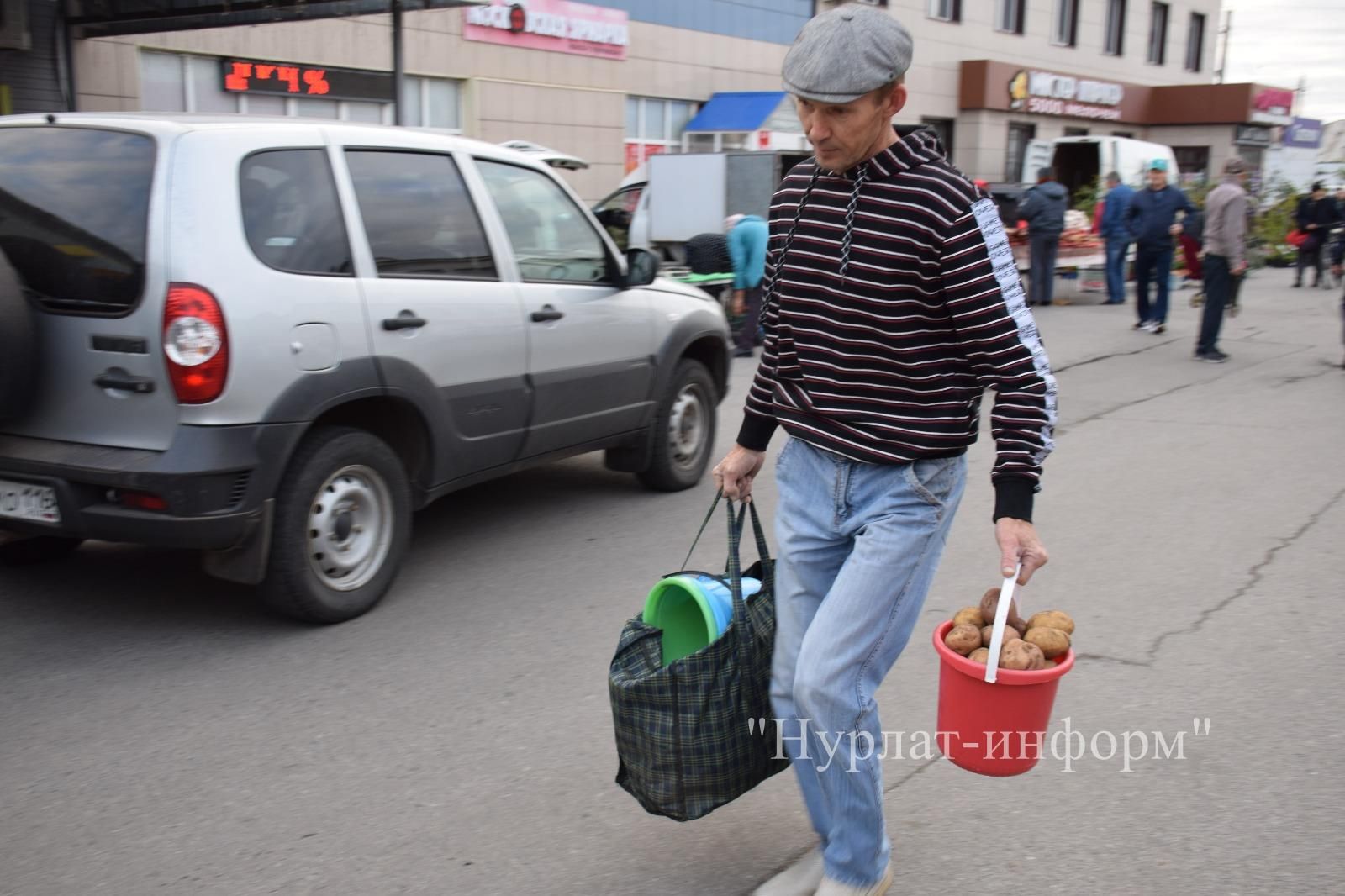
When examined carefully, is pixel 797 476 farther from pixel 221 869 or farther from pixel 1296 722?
pixel 1296 722

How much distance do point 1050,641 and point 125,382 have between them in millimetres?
3186

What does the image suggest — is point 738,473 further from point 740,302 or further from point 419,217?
point 740,302

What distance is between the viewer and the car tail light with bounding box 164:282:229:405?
4121 mm

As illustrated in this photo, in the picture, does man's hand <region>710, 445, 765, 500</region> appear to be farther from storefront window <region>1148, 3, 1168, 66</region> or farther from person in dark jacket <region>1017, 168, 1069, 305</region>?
storefront window <region>1148, 3, 1168, 66</region>

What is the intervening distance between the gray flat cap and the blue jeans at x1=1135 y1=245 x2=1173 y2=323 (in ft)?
41.5

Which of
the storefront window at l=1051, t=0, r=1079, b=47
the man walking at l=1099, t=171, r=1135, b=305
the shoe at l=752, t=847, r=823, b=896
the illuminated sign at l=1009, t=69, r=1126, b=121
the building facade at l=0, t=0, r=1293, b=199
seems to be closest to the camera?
the shoe at l=752, t=847, r=823, b=896

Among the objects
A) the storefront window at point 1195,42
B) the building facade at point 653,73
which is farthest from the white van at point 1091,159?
the storefront window at point 1195,42

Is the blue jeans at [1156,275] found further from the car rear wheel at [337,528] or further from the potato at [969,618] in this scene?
the potato at [969,618]

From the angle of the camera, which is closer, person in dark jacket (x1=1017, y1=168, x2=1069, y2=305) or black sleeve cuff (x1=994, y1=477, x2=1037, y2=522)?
black sleeve cuff (x1=994, y1=477, x2=1037, y2=522)

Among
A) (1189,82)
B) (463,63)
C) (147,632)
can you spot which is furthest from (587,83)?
(1189,82)

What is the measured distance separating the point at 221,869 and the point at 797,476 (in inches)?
67.4

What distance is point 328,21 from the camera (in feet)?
56.6

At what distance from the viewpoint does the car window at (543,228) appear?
5629 millimetres

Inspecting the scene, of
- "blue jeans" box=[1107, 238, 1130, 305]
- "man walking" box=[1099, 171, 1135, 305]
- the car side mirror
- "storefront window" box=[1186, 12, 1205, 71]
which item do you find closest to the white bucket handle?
the car side mirror
